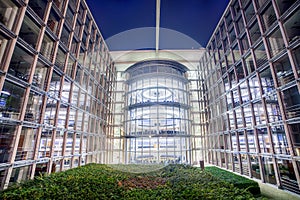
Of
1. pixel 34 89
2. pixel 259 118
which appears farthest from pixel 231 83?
pixel 34 89

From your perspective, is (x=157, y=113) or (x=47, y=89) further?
(x=157, y=113)

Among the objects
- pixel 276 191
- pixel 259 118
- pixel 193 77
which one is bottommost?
pixel 276 191

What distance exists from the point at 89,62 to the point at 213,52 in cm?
1572

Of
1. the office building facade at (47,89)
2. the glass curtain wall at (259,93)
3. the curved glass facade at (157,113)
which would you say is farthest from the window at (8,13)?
the glass curtain wall at (259,93)

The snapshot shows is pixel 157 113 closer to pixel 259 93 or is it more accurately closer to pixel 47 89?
pixel 259 93

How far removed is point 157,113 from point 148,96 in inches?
105

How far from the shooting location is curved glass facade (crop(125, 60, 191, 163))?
19500mm

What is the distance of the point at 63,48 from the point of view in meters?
13.6

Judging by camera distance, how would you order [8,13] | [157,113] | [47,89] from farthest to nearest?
1. [157,113]
2. [47,89]
3. [8,13]

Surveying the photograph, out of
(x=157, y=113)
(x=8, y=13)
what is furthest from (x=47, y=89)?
(x=157, y=113)

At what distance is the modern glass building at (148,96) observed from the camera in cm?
1020

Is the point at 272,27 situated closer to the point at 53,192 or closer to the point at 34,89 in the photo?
the point at 53,192

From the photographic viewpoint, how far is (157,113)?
19781 millimetres

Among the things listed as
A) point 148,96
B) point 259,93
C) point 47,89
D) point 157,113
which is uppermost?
point 148,96
